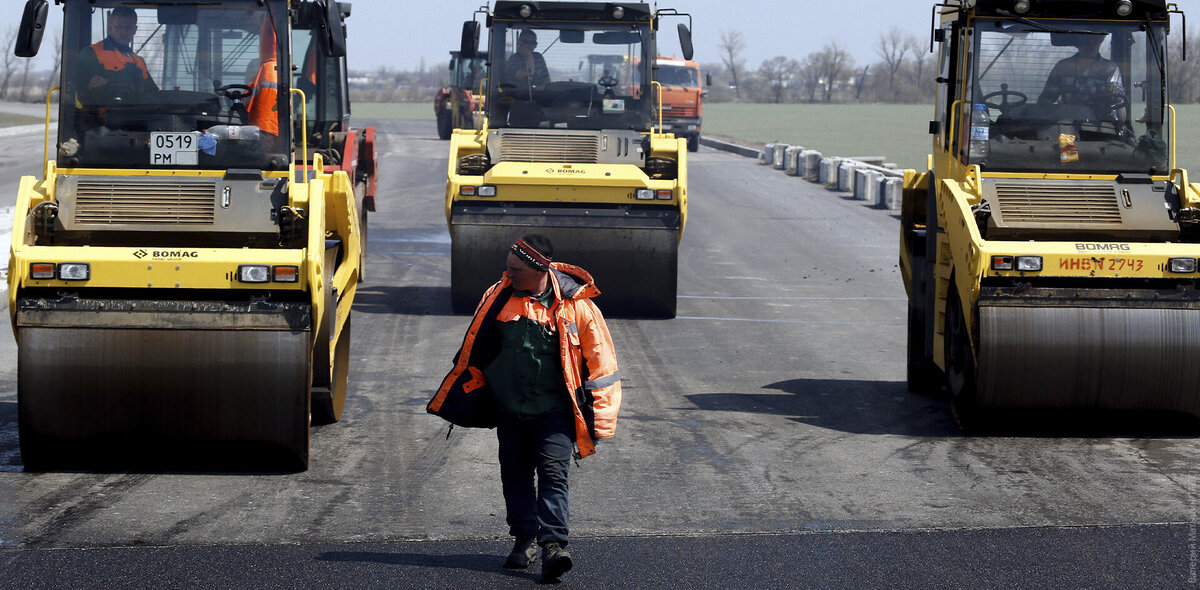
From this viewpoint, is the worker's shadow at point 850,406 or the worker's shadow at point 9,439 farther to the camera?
the worker's shadow at point 850,406

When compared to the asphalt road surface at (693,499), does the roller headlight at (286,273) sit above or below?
above

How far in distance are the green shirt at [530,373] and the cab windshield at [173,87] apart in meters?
3.24

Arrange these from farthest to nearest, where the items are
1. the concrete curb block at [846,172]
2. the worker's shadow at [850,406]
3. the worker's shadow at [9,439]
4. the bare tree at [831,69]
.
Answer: the bare tree at [831,69], the concrete curb block at [846,172], the worker's shadow at [850,406], the worker's shadow at [9,439]

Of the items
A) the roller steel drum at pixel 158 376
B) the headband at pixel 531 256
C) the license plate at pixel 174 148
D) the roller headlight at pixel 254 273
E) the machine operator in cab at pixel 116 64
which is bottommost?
the roller steel drum at pixel 158 376

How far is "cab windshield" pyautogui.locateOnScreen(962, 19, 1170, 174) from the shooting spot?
10.1 metres

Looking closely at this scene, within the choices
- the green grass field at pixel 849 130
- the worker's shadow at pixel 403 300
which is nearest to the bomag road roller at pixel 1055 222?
the worker's shadow at pixel 403 300

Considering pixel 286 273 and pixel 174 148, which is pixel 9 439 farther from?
pixel 286 273

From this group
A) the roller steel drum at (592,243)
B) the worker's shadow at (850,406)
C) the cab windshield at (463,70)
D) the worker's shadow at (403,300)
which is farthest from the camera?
the cab windshield at (463,70)

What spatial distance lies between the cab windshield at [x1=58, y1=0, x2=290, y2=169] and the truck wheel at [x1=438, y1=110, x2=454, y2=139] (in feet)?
130

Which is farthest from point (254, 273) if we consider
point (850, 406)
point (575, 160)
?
point (575, 160)

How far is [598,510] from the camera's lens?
752cm

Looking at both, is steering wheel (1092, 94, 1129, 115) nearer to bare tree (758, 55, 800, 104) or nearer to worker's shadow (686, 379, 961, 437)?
worker's shadow (686, 379, 961, 437)

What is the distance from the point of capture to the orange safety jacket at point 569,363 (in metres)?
6.41

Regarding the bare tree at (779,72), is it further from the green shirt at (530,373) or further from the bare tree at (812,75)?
the green shirt at (530,373)
